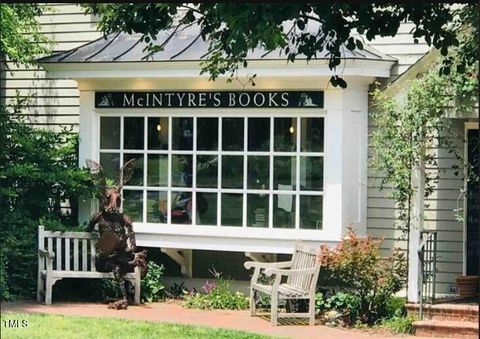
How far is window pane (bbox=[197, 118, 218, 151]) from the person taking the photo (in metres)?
10.8

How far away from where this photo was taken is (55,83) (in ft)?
39.8

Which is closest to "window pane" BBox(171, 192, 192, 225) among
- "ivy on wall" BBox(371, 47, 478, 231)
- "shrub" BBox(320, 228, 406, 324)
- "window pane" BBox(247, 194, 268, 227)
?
"window pane" BBox(247, 194, 268, 227)

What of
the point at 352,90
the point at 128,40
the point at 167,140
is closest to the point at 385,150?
the point at 352,90

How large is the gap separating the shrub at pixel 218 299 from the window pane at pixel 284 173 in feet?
4.61

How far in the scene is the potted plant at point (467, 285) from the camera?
379 inches

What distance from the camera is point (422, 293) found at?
920 cm

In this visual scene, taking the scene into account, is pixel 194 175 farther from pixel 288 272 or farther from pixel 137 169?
pixel 288 272

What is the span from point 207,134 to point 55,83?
2.67 metres

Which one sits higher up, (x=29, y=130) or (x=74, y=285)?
(x=29, y=130)

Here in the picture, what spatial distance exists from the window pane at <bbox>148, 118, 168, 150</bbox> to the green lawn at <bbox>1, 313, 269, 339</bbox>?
2.84 metres

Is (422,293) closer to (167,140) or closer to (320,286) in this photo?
(320,286)

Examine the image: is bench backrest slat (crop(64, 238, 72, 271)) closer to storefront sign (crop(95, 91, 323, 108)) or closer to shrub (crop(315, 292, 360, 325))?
storefront sign (crop(95, 91, 323, 108))

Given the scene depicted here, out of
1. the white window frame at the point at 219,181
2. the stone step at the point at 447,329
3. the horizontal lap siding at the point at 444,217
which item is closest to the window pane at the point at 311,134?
the white window frame at the point at 219,181

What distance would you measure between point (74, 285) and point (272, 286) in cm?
270
